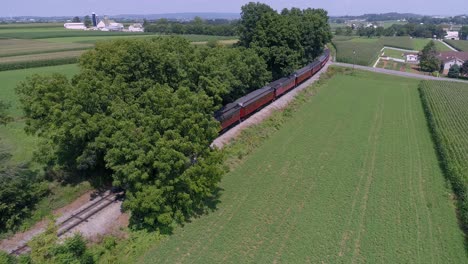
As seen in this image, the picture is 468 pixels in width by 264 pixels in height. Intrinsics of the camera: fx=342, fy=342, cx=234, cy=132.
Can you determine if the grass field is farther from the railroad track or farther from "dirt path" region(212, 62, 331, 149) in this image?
the railroad track

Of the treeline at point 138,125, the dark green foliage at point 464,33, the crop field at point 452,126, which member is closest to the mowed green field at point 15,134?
the treeline at point 138,125

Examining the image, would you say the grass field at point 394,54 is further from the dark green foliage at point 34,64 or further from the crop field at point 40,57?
the crop field at point 40,57

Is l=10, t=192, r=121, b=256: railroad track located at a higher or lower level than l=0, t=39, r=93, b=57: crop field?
lower

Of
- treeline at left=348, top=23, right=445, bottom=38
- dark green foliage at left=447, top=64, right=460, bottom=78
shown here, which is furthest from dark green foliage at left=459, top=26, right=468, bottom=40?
dark green foliage at left=447, top=64, right=460, bottom=78

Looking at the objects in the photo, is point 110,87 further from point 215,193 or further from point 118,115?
point 215,193

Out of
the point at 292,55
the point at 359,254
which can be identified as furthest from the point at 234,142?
the point at 292,55

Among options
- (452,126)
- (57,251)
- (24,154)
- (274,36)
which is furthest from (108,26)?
(57,251)

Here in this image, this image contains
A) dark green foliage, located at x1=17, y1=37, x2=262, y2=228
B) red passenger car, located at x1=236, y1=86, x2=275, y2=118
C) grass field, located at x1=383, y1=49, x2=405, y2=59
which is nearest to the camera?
dark green foliage, located at x1=17, y1=37, x2=262, y2=228
